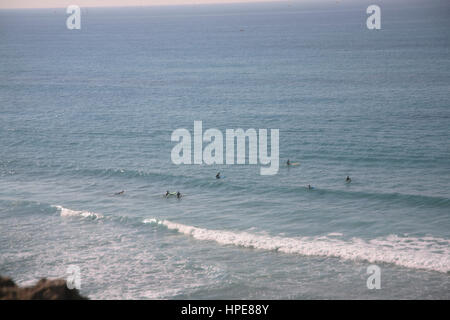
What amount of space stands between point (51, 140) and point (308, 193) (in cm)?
3453

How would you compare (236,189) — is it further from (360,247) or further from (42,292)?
(42,292)

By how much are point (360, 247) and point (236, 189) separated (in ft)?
49.3

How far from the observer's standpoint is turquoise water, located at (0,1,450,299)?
32531mm

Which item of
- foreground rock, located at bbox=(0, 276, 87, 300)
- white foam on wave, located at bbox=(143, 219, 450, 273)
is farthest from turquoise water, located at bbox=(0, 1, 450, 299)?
foreground rock, located at bbox=(0, 276, 87, 300)

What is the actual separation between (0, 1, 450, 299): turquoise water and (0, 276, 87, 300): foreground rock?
27.7 feet

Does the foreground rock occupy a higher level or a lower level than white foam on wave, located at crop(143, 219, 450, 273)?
higher

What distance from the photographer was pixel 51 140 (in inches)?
2517

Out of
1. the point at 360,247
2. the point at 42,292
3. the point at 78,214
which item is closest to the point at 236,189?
the point at 78,214

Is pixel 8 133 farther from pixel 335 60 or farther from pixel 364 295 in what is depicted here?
pixel 335 60

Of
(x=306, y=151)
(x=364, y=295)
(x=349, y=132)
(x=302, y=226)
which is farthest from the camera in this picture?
(x=349, y=132)

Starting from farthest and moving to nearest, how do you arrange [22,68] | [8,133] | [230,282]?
[22,68], [8,133], [230,282]

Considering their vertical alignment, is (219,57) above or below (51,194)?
above

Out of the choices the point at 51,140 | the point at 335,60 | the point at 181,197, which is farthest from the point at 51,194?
the point at 335,60

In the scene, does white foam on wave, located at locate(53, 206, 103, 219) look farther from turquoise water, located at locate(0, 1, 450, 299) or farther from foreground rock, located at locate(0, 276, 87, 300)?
foreground rock, located at locate(0, 276, 87, 300)
